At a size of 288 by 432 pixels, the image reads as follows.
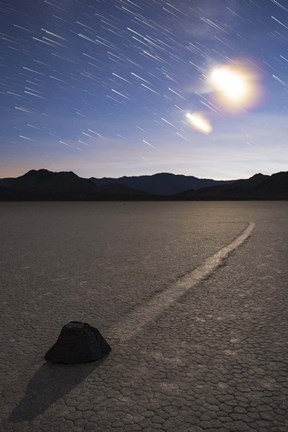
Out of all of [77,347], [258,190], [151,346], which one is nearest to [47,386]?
[77,347]

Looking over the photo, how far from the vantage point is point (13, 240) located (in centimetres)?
1183

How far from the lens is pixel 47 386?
2.89 m

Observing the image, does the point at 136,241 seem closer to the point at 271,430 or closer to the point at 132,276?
the point at 132,276

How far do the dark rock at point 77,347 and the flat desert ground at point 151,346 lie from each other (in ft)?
0.21

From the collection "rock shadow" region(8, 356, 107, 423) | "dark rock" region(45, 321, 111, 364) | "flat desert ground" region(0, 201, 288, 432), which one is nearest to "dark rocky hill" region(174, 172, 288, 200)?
"flat desert ground" region(0, 201, 288, 432)

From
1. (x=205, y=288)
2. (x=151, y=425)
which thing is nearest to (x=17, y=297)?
(x=205, y=288)

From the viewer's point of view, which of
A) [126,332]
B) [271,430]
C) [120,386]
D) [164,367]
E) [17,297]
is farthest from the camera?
[17,297]

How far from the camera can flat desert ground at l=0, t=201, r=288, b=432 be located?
251 cm

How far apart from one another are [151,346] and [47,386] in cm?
97

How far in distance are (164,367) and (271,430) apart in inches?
38.1

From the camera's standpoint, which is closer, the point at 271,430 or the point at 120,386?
the point at 271,430

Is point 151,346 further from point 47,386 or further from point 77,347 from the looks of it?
point 47,386

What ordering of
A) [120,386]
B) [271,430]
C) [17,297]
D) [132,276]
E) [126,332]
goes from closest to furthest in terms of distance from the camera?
[271,430], [120,386], [126,332], [17,297], [132,276]

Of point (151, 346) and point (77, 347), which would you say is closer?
point (77, 347)
